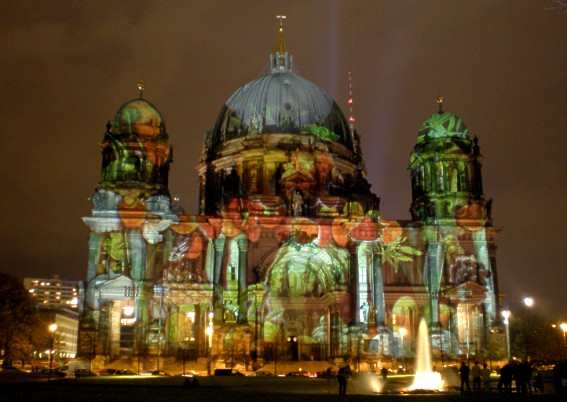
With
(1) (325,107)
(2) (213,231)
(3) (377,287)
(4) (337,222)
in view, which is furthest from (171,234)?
(1) (325,107)

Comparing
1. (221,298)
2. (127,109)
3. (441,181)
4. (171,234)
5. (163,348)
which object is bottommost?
(163,348)

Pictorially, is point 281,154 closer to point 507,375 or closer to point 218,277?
point 218,277

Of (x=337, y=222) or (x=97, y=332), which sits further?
(x=337, y=222)

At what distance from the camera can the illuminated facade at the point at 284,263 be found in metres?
51.3

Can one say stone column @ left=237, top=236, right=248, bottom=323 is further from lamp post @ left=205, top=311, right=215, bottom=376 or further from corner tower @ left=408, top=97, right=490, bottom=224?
corner tower @ left=408, top=97, right=490, bottom=224

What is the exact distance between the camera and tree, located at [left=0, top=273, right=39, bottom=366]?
203 ft

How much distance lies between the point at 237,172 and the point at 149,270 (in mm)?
Answer: 13285

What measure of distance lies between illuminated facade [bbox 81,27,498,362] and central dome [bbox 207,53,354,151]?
216 inches

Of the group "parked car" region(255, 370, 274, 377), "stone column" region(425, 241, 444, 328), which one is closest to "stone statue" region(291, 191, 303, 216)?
"stone column" region(425, 241, 444, 328)

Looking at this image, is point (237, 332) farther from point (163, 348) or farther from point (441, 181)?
point (441, 181)

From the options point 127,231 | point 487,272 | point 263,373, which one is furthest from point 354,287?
point 127,231

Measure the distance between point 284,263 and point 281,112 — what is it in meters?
15.8

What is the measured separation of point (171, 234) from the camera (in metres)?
53.5

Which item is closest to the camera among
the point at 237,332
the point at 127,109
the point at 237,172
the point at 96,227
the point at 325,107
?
the point at 237,332
